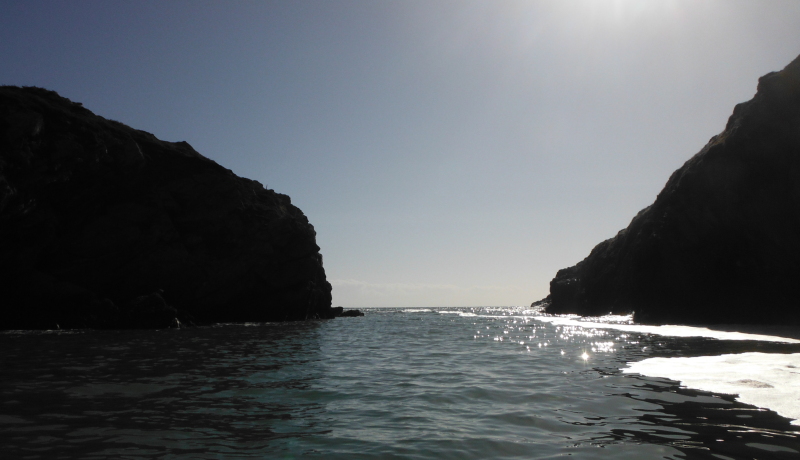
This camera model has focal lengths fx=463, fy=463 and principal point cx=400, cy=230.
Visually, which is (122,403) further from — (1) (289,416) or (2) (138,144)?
(2) (138,144)

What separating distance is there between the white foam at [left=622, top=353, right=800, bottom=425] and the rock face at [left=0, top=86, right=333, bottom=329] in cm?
4027

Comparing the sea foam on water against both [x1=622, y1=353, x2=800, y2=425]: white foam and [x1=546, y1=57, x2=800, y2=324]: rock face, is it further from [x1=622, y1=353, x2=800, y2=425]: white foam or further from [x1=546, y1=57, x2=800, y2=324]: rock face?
[x1=546, y1=57, x2=800, y2=324]: rock face

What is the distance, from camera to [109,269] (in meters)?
42.0

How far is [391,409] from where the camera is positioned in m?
9.95

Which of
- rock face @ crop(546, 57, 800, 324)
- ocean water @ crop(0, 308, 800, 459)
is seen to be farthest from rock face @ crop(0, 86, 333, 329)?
rock face @ crop(546, 57, 800, 324)

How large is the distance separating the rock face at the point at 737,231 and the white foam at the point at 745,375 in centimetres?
2372

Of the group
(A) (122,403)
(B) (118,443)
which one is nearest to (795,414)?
(B) (118,443)

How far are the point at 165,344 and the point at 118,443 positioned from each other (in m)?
19.8

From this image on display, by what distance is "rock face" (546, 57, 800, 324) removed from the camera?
34.7 metres

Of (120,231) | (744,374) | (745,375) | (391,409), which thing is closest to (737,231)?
(744,374)

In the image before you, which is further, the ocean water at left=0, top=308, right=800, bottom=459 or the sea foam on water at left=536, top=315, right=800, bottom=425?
the sea foam on water at left=536, top=315, right=800, bottom=425

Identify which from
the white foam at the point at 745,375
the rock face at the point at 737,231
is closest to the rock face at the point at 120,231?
the white foam at the point at 745,375

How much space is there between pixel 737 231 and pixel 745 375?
105 feet

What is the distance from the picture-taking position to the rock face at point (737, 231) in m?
34.7
